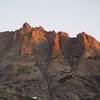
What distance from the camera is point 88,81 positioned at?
62281 mm

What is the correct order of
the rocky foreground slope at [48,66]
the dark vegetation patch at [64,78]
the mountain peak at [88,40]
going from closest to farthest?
the rocky foreground slope at [48,66] < the dark vegetation patch at [64,78] < the mountain peak at [88,40]

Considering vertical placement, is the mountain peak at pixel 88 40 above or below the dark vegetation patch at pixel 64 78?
above

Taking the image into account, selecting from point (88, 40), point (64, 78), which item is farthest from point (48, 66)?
point (88, 40)

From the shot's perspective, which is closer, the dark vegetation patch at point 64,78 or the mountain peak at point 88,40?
the dark vegetation patch at point 64,78

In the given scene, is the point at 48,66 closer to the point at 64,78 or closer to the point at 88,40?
the point at 64,78

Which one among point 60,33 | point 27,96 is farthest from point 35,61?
point 60,33

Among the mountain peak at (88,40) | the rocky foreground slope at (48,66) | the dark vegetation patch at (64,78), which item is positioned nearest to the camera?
the rocky foreground slope at (48,66)

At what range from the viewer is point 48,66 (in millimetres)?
69000

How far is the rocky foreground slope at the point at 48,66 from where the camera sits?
59.8 m

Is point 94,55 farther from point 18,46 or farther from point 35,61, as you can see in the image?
point 18,46

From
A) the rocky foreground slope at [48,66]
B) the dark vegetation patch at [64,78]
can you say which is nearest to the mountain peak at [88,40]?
the rocky foreground slope at [48,66]

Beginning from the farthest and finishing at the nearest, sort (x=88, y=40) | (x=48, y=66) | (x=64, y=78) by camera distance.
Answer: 1. (x=88, y=40)
2. (x=48, y=66)
3. (x=64, y=78)

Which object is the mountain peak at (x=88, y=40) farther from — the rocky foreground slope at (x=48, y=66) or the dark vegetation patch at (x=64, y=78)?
the dark vegetation patch at (x=64, y=78)

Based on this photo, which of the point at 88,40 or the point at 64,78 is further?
the point at 88,40
